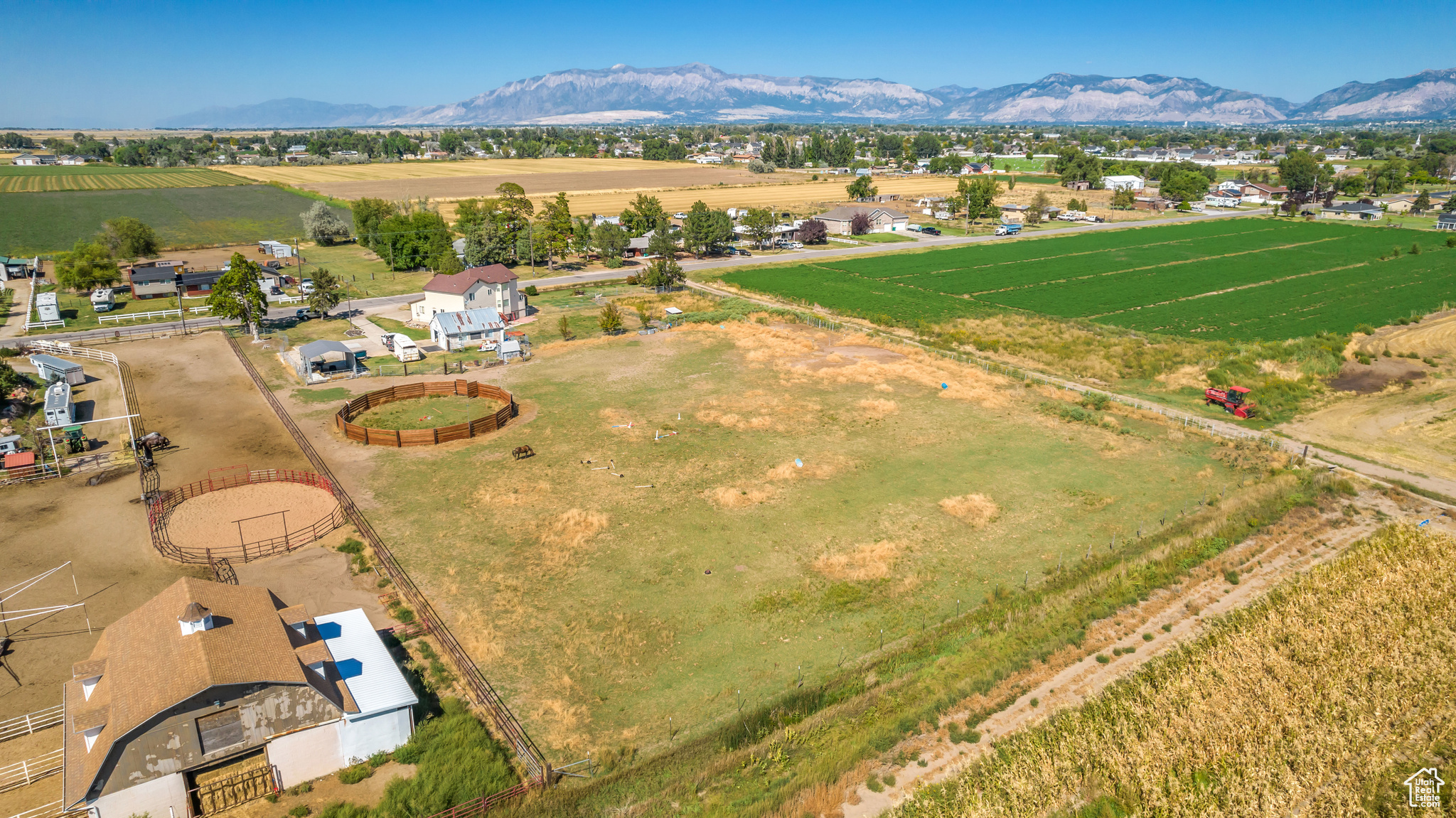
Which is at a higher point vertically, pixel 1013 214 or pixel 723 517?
pixel 1013 214

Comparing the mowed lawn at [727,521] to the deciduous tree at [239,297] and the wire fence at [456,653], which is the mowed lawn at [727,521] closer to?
the wire fence at [456,653]

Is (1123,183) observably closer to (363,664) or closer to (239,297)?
(239,297)

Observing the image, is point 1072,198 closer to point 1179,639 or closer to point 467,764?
point 1179,639

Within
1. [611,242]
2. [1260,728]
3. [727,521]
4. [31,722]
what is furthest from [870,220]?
[31,722]

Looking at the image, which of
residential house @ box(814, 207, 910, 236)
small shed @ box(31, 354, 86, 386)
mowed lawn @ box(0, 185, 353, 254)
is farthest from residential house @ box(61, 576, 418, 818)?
residential house @ box(814, 207, 910, 236)

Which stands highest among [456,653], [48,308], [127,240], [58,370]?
[127,240]

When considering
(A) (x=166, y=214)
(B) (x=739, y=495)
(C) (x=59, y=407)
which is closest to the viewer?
(B) (x=739, y=495)

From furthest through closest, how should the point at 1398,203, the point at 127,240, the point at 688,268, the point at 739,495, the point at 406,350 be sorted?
the point at 1398,203, the point at 688,268, the point at 127,240, the point at 406,350, the point at 739,495

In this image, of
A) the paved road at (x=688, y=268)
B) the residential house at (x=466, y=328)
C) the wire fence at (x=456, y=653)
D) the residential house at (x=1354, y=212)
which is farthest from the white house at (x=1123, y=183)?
the wire fence at (x=456, y=653)
